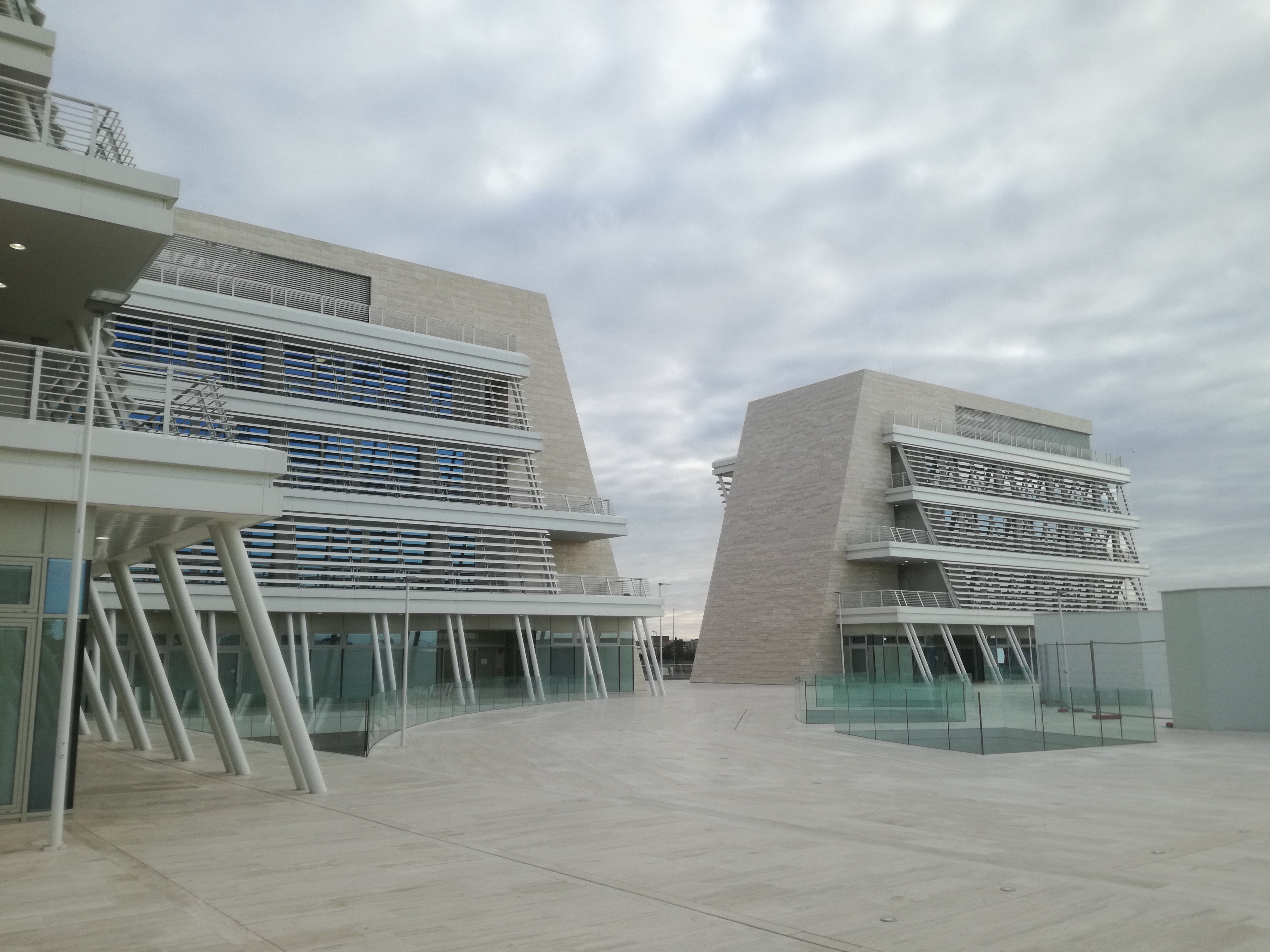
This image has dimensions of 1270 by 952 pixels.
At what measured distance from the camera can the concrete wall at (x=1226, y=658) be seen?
2109cm

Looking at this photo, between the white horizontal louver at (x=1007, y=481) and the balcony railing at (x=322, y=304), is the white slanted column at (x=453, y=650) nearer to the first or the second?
the balcony railing at (x=322, y=304)

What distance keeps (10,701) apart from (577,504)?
1151 inches

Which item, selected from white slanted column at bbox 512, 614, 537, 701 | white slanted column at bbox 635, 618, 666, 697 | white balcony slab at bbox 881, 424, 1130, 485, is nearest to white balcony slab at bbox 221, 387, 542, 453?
white slanted column at bbox 512, 614, 537, 701

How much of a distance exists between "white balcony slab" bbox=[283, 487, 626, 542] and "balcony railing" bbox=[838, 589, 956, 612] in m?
13.4

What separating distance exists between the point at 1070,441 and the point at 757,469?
21.9 m

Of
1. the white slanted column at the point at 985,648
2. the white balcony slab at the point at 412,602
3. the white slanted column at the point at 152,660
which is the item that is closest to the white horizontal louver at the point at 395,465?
the white balcony slab at the point at 412,602

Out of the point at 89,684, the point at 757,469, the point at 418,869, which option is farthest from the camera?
the point at 757,469

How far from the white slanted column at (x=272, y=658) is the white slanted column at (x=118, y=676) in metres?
5.75

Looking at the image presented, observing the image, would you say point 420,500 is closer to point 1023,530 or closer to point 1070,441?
point 1023,530

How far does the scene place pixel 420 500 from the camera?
33.3 m

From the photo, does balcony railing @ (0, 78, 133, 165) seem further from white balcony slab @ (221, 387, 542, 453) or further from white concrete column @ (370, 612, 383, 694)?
white concrete column @ (370, 612, 383, 694)

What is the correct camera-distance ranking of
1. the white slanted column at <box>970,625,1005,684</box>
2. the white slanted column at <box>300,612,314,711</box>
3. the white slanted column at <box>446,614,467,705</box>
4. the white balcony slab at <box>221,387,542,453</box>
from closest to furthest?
the white slanted column at <box>300,612,314,711</box>, the white balcony slab at <box>221,387,542,453</box>, the white slanted column at <box>446,614,467,705</box>, the white slanted column at <box>970,625,1005,684</box>

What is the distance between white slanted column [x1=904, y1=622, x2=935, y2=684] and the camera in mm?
44875

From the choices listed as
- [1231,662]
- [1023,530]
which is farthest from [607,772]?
[1023,530]
